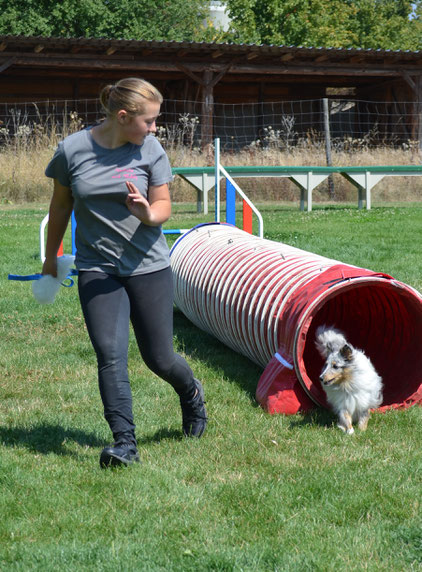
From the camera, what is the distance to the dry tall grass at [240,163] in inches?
694

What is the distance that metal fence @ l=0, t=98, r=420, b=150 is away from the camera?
22656mm

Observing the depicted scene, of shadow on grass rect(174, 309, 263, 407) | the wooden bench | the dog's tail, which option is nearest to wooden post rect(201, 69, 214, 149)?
the wooden bench

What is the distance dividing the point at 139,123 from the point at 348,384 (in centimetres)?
192

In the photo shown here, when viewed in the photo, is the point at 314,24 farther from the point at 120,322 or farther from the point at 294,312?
the point at 120,322

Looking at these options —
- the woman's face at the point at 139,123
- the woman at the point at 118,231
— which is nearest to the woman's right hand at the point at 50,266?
the woman at the point at 118,231

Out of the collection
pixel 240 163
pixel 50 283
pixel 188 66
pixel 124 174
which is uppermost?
pixel 188 66

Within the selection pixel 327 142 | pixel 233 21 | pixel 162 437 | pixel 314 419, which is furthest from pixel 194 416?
pixel 233 21

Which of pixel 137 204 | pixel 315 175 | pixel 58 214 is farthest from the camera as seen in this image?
pixel 315 175

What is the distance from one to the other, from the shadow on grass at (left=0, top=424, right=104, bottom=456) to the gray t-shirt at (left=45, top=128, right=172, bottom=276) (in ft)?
3.38

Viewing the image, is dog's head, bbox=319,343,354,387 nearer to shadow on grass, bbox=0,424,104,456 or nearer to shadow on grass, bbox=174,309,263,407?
shadow on grass, bbox=174,309,263,407

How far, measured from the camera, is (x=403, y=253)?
992 cm

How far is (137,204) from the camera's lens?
3553mm

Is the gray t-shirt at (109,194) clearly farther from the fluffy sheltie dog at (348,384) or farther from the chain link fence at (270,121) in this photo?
the chain link fence at (270,121)

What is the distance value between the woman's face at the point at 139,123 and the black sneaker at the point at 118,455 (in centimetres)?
148
